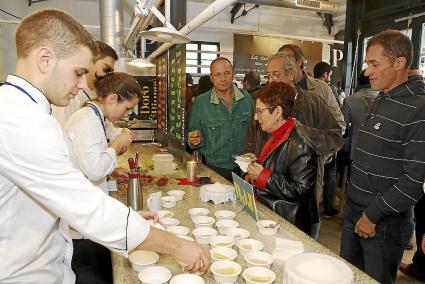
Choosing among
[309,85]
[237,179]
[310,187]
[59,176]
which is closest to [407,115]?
[310,187]

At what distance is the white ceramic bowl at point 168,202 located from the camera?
2.00 meters

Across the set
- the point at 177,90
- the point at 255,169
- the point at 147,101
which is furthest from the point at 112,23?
the point at 255,169

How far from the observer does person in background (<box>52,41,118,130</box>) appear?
2.59m

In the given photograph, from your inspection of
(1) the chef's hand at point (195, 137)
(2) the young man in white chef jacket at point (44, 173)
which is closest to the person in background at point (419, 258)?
(1) the chef's hand at point (195, 137)

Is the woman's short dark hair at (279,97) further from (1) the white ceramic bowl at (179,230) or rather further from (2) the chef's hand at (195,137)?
(2) the chef's hand at (195,137)

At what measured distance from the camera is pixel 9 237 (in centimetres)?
107

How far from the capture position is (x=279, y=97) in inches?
80.7

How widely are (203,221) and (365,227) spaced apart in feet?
3.22

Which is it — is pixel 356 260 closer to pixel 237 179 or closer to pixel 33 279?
pixel 237 179

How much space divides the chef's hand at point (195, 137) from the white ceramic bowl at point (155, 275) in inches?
72.4

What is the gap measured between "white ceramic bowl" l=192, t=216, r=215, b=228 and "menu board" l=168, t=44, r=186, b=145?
1.40 m

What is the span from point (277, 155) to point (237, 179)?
0.31 meters

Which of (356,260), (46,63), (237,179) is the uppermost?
(46,63)

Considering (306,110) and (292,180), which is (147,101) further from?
(292,180)
